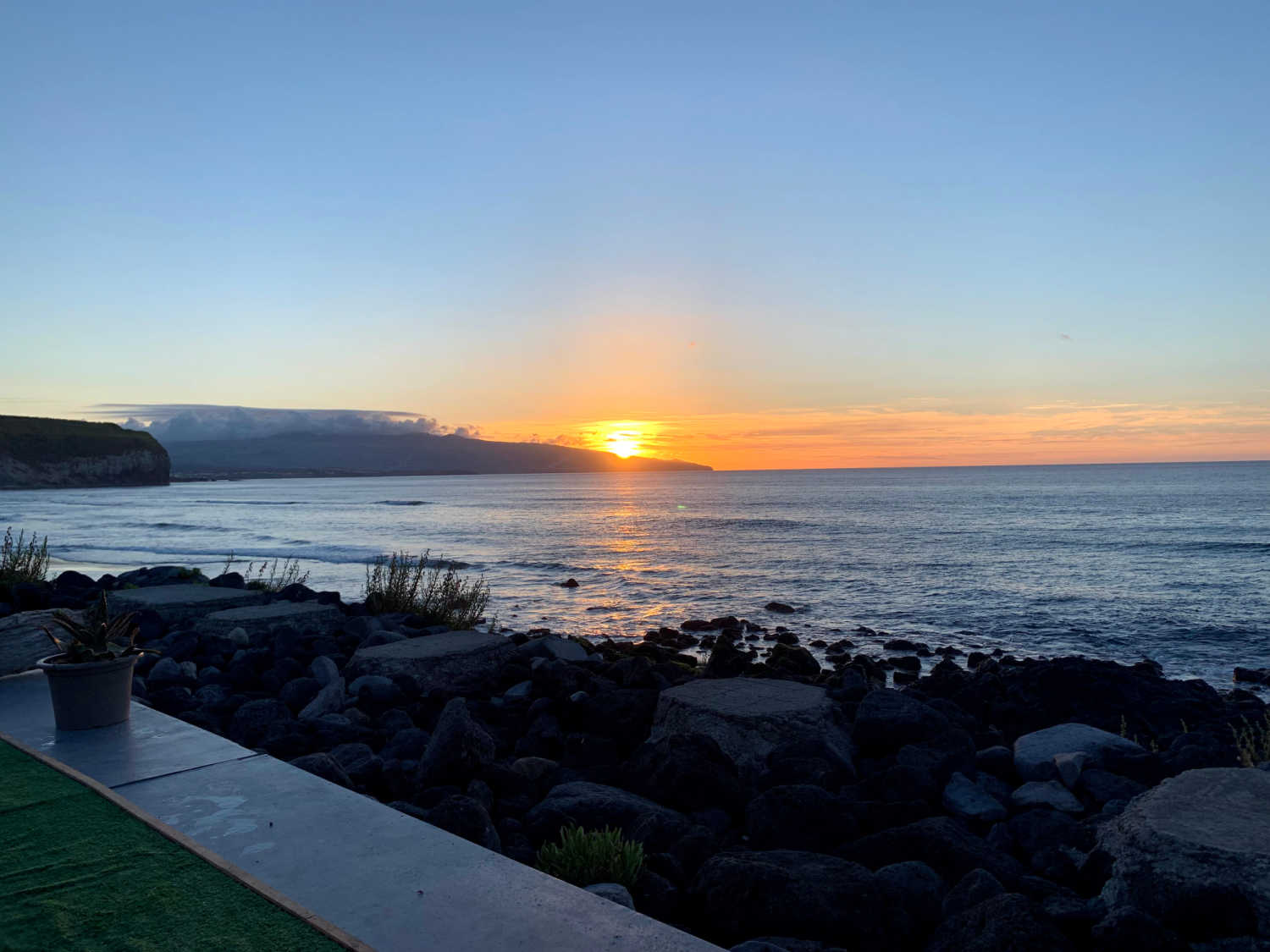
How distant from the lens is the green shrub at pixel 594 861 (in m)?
4.18

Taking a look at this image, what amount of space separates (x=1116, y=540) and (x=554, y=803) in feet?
139

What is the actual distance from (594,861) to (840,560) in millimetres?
31035

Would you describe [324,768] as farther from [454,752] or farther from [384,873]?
[384,873]

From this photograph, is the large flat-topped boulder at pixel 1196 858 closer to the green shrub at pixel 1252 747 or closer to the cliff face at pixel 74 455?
the green shrub at pixel 1252 747

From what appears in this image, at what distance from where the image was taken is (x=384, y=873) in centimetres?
345

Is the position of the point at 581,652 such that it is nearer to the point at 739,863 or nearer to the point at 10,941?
the point at 739,863

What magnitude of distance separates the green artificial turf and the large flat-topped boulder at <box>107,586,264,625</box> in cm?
830

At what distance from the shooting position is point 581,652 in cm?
1145

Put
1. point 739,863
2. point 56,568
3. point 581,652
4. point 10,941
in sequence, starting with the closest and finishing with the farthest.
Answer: point 10,941, point 739,863, point 581,652, point 56,568

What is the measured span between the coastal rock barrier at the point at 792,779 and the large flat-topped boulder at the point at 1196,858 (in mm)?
11

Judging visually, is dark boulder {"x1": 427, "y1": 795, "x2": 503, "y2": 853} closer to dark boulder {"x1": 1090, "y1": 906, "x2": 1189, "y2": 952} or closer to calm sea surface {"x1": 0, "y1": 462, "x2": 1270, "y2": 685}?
dark boulder {"x1": 1090, "y1": 906, "x2": 1189, "y2": 952}

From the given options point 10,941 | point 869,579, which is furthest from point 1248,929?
point 869,579

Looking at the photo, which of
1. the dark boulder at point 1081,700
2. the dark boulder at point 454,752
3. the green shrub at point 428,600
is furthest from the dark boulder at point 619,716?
the green shrub at point 428,600

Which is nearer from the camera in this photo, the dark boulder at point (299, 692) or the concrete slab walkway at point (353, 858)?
the concrete slab walkway at point (353, 858)
